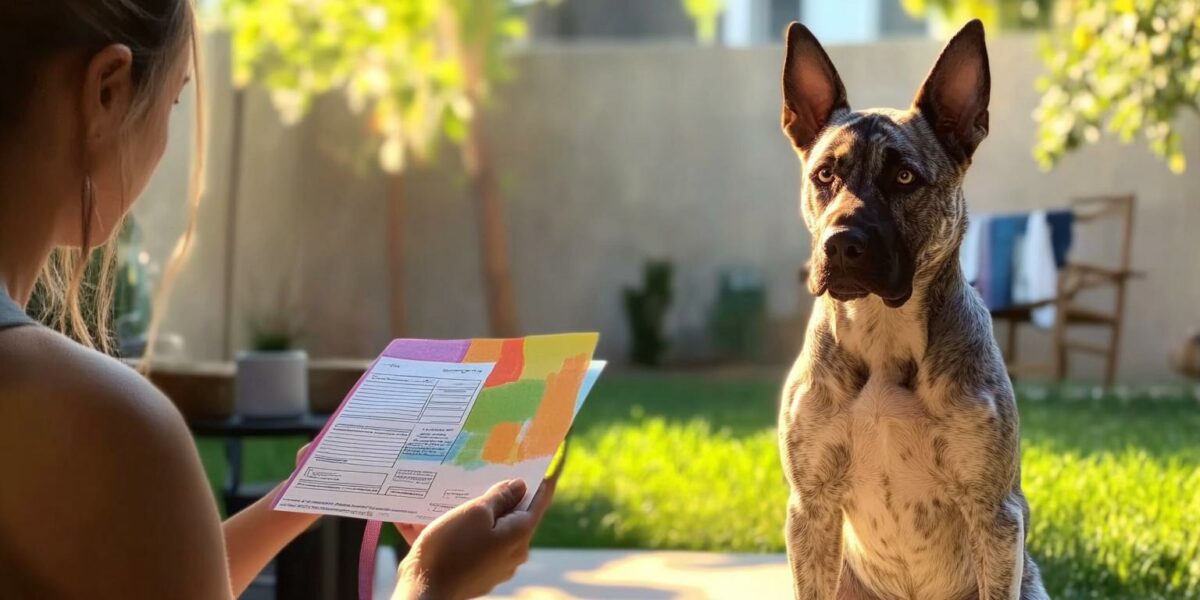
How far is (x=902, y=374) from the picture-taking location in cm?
198

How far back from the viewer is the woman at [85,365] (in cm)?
105

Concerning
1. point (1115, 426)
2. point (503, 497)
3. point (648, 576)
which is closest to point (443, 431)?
point (503, 497)

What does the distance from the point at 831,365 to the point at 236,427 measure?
184 centimetres

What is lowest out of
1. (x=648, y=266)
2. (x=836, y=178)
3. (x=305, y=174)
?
(x=648, y=266)

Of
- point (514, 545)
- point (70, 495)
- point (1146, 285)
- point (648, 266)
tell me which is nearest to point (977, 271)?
Result: point (1146, 285)

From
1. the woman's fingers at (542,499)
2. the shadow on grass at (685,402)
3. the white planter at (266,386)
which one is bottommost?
the shadow on grass at (685,402)

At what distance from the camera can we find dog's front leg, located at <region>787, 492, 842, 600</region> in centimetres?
203

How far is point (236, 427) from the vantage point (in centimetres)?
329

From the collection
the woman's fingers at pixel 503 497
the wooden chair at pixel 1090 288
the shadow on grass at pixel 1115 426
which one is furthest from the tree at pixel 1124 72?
the woman's fingers at pixel 503 497

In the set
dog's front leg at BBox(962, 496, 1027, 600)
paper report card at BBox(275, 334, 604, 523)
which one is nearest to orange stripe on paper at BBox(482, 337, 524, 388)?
paper report card at BBox(275, 334, 604, 523)

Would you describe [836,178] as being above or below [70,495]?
above

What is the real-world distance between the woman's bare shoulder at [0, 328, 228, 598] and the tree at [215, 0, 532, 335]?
918 cm

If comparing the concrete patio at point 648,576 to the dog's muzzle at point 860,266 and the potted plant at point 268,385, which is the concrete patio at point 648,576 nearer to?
the potted plant at point 268,385

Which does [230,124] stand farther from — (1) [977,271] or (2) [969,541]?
(2) [969,541]
